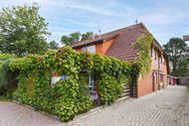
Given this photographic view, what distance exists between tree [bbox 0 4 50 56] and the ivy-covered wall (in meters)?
12.9

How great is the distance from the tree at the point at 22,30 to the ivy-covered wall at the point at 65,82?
42.4 ft

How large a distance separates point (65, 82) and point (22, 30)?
18.3 m

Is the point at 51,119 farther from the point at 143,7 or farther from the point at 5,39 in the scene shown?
the point at 5,39

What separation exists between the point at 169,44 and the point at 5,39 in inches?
1914

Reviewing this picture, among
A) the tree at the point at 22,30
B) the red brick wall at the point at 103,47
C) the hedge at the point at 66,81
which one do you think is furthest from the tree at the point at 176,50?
the tree at the point at 22,30

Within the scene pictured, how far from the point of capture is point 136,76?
869 cm

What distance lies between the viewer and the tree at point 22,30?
16.6 m

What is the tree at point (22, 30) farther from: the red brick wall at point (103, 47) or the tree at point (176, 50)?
the tree at point (176, 50)

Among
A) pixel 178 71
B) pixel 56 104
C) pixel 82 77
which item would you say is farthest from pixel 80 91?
pixel 178 71

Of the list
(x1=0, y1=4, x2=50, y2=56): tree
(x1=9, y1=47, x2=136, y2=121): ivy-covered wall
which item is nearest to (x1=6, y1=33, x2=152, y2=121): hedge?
(x1=9, y1=47, x2=136, y2=121): ivy-covered wall

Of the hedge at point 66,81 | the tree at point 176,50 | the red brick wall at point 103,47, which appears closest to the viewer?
the hedge at point 66,81

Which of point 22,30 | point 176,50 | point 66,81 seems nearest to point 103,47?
point 66,81

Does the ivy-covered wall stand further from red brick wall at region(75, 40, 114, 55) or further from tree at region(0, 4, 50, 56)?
tree at region(0, 4, 50, 56)

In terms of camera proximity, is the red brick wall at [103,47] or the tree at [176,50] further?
the tree at [176,50]
